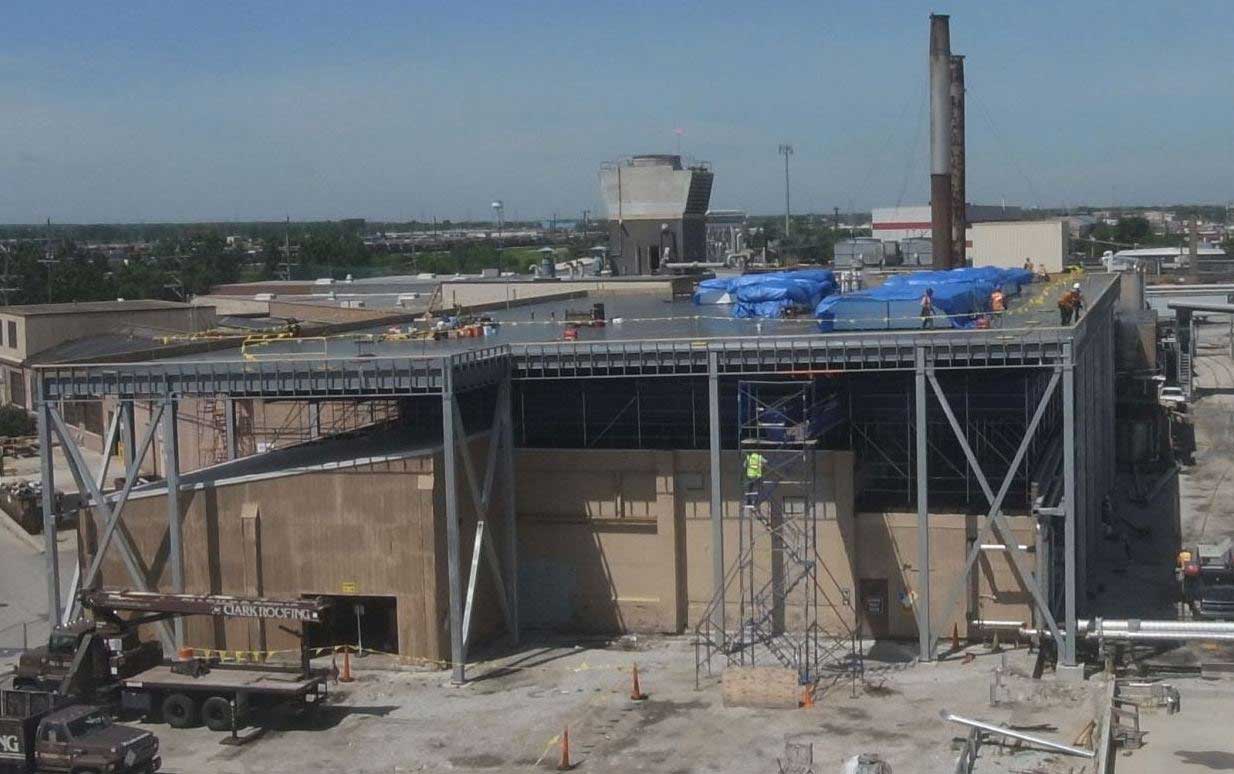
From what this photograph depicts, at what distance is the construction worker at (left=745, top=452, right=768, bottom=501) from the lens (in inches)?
1240

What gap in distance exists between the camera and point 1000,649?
3228 cm

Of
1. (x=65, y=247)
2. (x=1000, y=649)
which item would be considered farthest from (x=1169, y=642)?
(x=65, y=247)

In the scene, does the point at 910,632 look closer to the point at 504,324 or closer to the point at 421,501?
the point at 421,501

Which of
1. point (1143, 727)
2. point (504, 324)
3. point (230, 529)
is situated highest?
point (504, 324)

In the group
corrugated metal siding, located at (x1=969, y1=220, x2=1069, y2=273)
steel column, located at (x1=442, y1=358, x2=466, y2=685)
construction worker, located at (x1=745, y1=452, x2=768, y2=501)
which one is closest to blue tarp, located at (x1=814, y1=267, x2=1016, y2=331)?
Answer: construction worker, located at (x1=745, y1=452, x2=768, y2=501)

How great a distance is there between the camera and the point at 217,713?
2786cm

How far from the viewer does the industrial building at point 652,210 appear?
7031 centimetres

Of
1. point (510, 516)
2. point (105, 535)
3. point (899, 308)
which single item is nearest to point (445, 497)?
point (510, 516)

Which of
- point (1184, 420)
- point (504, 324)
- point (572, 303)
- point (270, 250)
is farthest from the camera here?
point (270, 250)

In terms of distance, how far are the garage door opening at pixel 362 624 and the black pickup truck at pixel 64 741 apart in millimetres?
7558

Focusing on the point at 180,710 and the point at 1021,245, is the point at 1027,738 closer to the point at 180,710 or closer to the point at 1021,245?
the point at 180,710

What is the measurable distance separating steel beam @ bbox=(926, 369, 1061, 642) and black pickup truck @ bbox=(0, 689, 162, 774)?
15667 mm

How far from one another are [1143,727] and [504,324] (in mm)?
21596

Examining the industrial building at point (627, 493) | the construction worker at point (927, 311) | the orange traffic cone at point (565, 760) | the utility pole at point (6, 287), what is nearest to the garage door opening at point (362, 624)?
the industrial building at point (627, 493)
